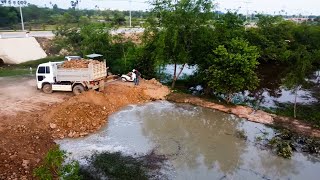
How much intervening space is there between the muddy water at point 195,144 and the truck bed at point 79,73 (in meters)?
2.91

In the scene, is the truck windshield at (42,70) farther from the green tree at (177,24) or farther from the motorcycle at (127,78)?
the green tree at (177,24)

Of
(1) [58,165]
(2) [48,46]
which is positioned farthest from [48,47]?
(1) [58,165]

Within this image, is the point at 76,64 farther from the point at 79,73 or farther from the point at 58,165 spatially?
the point at 58,165

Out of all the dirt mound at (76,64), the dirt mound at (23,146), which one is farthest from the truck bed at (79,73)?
the dirt mound at (23,146)

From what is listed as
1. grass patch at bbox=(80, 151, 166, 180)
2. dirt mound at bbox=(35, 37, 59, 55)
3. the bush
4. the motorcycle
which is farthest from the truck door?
dirt mound at bbox=(35, 37, 59, 55)

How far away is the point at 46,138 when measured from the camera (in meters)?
15.1

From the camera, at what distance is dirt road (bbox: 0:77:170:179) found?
1306cm

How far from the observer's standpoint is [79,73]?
65.3 ft

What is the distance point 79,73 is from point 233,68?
959 cm

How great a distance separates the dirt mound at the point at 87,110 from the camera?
16234mm

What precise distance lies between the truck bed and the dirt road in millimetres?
1002

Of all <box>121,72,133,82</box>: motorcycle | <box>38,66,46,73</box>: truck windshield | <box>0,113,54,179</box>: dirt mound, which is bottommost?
<box>0,113,54,179</box>: dirt mound

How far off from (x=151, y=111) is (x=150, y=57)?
7.66 meters

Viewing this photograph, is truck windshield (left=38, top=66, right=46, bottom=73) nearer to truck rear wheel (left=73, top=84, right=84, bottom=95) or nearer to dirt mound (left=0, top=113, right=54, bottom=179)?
truck rear wheel (left=73, top=84, right=84, bottom=95)
